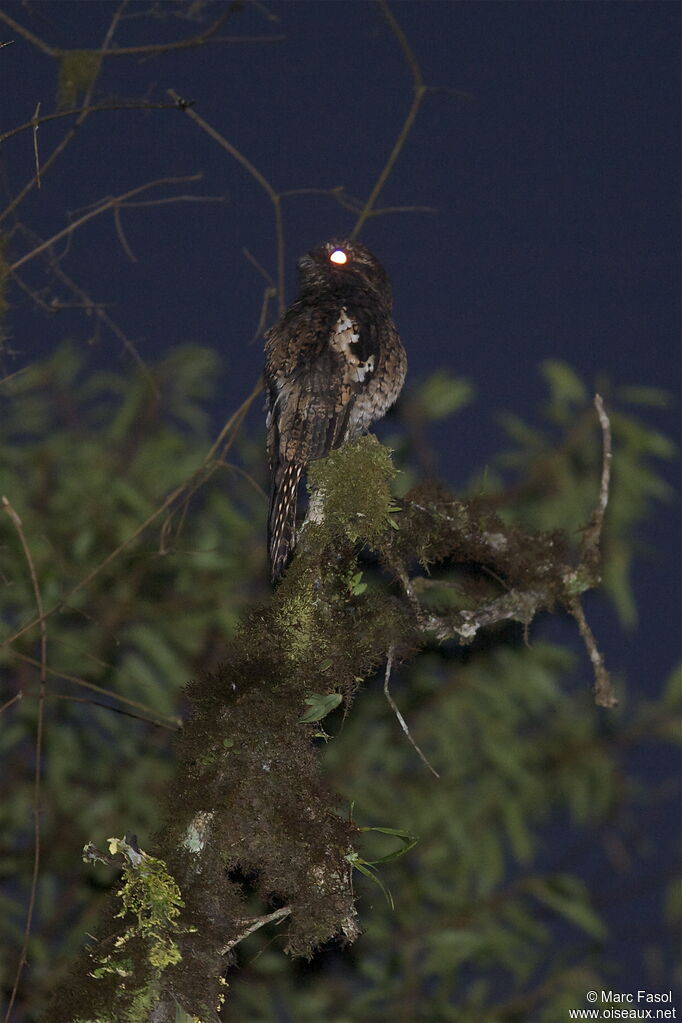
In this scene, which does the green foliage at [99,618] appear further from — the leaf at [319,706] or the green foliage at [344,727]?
the leaf at [319,706]

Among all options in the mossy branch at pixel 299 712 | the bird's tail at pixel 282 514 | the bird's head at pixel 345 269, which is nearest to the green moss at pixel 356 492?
the mossy branch at pixel 299 712

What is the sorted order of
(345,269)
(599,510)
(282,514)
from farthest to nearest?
(345,269)
(282,514)
(599,510)

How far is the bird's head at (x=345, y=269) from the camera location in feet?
11.4

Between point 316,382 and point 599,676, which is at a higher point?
point 316,382

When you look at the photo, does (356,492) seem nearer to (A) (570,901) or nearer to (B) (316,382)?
(B) (316,382)

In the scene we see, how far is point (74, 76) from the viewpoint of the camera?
117 inches

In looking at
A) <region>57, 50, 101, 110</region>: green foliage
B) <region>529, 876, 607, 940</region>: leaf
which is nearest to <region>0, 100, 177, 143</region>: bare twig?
<region>57, 50, 101, 110</region>: green foliage

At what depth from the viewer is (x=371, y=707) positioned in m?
3.74

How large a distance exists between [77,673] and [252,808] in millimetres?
1729

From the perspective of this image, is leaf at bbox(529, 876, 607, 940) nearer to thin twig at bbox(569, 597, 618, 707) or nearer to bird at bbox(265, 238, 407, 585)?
thin twig at bbox(569, 597, 618, 707)

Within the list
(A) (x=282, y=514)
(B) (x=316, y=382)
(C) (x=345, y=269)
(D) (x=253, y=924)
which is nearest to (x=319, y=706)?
(D) (x=253, y=924)

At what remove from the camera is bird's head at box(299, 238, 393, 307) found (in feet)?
11.4

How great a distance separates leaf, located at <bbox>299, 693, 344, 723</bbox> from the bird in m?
0.67

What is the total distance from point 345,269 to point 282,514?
99 cm
